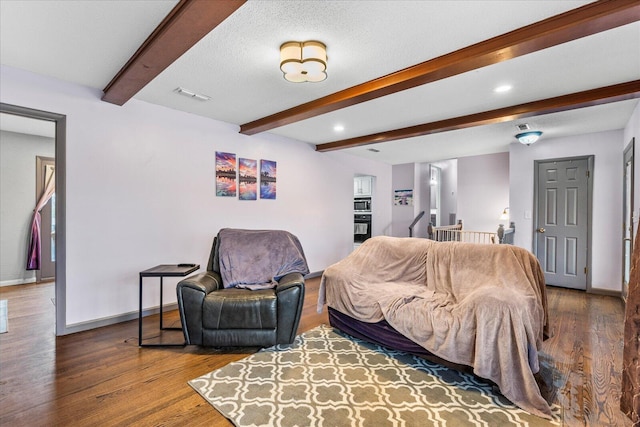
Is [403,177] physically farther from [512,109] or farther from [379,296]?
[379,296]

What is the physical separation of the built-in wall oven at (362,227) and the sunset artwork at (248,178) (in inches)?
128

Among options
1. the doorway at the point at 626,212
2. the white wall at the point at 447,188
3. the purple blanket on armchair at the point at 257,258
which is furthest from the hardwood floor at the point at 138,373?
the white wall at the point at 447,188

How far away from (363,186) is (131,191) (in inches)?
207

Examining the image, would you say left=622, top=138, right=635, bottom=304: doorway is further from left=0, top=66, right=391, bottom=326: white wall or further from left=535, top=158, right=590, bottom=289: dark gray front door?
left=0, top=66, right=391, bottom=326: white wall

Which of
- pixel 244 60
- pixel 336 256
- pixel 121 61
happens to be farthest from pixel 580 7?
pixel 336 256

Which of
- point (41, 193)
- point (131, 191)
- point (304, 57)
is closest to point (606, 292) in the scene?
point (304, 57)

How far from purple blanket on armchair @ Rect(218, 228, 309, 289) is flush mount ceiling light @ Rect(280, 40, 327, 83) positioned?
5.65ft

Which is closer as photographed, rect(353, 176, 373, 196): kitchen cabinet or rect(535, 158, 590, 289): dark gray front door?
rect(535, 158, 590, 289): dark gray front door

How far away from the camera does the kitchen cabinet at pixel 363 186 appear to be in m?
7.33

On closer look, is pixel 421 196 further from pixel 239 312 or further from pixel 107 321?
pixel 107 321

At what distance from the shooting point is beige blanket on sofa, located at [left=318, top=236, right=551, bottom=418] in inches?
74.7

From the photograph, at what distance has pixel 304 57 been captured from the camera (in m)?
2.19

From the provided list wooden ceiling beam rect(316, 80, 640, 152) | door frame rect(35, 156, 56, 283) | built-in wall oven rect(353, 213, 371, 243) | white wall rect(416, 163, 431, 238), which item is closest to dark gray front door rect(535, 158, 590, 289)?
wooden ceiling beam rect(316, 80, 640, 152)

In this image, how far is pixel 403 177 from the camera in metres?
7.39
